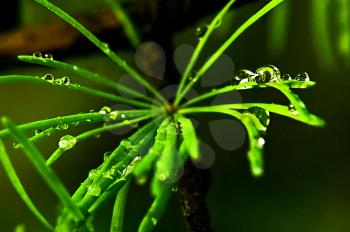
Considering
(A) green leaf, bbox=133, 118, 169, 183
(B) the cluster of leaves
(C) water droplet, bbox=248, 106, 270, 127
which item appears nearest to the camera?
(A) green leaf, bbox=133, 118, 169, 183

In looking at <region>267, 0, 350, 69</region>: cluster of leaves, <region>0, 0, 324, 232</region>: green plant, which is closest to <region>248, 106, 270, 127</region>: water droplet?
<region>0, 0, 324, 232</region>: green plant

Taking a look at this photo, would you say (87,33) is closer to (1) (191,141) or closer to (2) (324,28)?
(1) (191,141)

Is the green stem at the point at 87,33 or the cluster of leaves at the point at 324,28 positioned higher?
the green stem at the point at 87,33

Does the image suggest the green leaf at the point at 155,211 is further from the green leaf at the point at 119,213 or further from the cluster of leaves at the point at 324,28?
the cluster of leaves at the point at 324,28

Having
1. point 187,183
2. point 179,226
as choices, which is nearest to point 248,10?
point 179,226

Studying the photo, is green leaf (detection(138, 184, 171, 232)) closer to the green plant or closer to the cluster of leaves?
the green plant

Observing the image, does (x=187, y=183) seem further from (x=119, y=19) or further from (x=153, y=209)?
(x=119, y=19)

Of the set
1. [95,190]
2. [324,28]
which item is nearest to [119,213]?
[95,190]

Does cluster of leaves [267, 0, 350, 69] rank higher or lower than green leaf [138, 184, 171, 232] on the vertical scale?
higher

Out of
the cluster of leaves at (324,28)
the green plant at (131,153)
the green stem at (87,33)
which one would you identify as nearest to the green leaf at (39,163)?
the green plant at (131,153)
